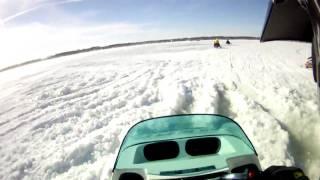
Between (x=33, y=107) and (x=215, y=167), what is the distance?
28.2 feet

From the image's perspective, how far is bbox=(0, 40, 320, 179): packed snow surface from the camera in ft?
22.1

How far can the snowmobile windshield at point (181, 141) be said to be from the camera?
3.47 m

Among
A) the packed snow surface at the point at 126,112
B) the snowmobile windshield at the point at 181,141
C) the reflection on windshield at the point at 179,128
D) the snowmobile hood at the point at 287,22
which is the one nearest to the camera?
the snowmobile hood at the point at 287,22

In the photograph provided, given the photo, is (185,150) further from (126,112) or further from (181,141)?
(126,112)

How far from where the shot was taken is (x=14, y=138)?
7.99 meters

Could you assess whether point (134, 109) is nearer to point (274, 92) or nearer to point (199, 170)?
point (274, 92)

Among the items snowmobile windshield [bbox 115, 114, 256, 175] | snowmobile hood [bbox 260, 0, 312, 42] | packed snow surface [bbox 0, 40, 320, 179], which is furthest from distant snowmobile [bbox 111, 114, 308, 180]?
packed snow surface [bbox 0, 40, 320, 179]

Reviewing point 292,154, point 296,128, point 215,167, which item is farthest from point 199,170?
point 296,128

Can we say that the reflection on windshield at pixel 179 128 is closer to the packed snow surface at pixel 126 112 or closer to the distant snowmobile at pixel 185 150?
the distant snowmobile at pixel 185 150

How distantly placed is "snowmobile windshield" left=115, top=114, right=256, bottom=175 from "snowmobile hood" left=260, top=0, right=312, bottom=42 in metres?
1.12

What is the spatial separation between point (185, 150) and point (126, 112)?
574 cm

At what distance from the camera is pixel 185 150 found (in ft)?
12.0

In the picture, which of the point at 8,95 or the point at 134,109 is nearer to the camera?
the point at 134,109

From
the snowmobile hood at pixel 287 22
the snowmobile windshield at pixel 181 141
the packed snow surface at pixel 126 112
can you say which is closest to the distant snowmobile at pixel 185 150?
the snowmobile windshield at pixel 181 141
